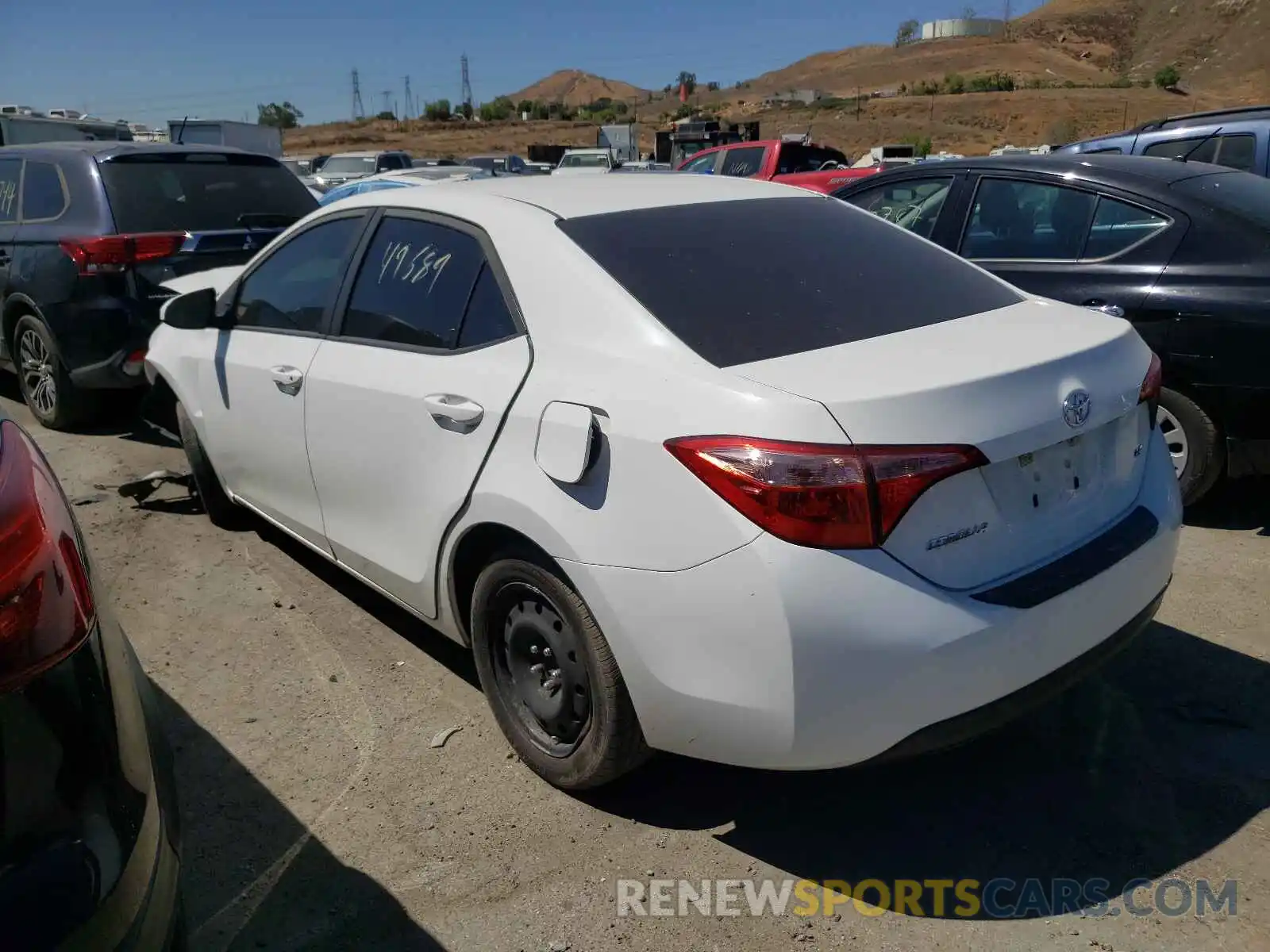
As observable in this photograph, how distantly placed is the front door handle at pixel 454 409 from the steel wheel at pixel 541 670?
1.57ft

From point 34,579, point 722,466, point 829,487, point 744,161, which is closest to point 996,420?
point 829,487

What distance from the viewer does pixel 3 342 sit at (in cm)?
673

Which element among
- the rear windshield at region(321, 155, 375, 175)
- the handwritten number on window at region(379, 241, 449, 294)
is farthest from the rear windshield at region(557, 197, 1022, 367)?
the rear windshield at region(321, 155, 375, 175)

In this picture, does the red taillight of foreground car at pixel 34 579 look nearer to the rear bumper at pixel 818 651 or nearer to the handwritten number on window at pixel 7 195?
the rear bumper at pixel 818 651

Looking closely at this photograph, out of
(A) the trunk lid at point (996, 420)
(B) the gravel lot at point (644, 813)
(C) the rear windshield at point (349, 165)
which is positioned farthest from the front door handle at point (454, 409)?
(C) the rear windshield at point (349, 165)

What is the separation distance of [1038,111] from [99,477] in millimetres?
58885

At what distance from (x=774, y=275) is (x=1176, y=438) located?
105 inches

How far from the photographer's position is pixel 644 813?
287 centimetres

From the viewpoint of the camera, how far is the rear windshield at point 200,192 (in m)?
6.09

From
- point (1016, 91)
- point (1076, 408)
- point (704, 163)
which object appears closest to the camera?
point (1076, 408)

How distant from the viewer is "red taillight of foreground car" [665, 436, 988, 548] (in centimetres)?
218

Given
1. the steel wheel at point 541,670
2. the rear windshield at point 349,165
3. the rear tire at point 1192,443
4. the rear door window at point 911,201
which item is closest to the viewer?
the steel wheel at point 541,670

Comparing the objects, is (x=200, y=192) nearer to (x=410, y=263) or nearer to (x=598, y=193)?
(x=410, y=263)

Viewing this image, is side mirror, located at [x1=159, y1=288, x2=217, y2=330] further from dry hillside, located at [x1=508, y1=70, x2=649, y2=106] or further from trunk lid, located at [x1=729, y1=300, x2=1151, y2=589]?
dry hillside, located at [x1=508, y1=70, x2=649, y2=106]
